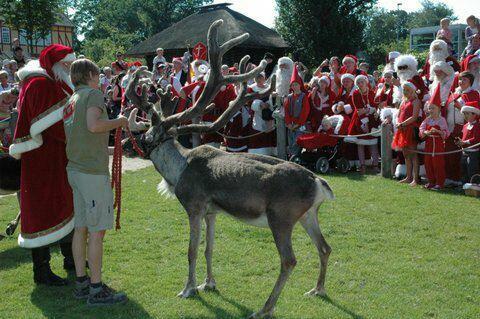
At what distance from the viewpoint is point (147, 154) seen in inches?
223

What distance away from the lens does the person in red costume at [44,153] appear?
5496 mm

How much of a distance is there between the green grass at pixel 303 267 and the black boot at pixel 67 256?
0.15m

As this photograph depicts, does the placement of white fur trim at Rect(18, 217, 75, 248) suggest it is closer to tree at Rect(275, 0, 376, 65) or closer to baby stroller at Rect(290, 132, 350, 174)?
baby stroller at Rect(290, 132, 350, 174)

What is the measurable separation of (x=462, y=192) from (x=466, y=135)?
3.73 ft

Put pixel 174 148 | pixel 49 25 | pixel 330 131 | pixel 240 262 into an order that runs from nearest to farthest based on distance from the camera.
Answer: pixel 174 148 → pixel 240 262 → pixel 330 131 → pixel 49 25

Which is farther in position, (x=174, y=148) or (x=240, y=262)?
(x=240, y=262)

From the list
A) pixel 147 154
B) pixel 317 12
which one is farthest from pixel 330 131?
pixel 317 12

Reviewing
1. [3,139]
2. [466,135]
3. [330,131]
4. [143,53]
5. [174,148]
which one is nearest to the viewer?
[174,148]

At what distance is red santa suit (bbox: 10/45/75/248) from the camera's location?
217 inches

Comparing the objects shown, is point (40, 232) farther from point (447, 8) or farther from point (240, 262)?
point (447, 8)

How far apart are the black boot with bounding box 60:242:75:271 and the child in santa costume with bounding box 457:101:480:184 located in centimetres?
744

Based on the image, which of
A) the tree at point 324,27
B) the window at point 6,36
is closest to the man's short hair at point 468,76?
the tree at point 324,27

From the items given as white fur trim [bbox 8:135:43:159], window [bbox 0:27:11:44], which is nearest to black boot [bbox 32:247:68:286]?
white fur trim [bbox 8:135:43:159]

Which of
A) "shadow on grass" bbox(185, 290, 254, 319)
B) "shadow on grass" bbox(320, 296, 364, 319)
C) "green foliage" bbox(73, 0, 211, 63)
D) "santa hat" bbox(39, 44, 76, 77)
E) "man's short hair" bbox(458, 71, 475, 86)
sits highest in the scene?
"green foliage" bbox(73, 0, 211, 63)
